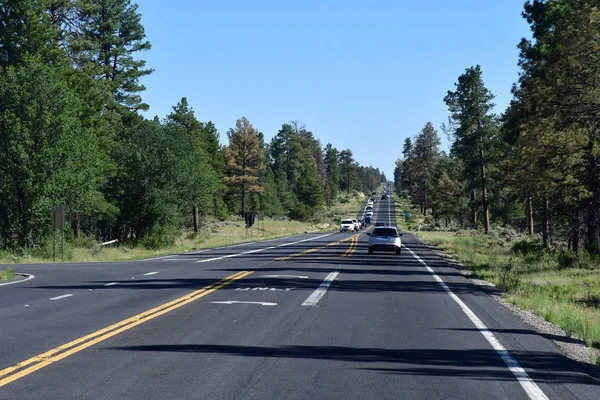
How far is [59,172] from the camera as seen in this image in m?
40.3

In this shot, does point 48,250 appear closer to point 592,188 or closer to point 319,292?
point 319,292

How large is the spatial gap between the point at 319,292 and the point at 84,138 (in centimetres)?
3085

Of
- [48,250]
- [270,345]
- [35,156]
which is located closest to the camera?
[270,345]

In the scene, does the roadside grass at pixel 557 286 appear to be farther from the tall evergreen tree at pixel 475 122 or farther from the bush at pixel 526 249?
the tall evergreen tree at pixel 475 122

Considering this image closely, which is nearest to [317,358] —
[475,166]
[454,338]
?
[454,338]

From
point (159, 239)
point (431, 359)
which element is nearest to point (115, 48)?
point (159, 239)

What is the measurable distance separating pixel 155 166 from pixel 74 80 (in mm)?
8916

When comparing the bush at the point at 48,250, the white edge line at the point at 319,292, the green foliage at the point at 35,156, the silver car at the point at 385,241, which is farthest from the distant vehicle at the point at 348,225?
the white edge line at the point at 319,292

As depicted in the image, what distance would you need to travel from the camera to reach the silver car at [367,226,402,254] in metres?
39.3

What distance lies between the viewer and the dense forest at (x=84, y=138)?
132ft

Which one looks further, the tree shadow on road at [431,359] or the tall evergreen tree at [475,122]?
the tall evergreen tree at [475,122]

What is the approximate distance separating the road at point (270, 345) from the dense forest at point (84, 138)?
22202 millimetres

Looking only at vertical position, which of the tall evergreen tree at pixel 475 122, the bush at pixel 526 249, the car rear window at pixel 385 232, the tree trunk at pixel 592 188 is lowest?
the bush at pixel 526 249

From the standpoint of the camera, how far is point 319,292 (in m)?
18.2
